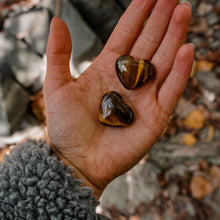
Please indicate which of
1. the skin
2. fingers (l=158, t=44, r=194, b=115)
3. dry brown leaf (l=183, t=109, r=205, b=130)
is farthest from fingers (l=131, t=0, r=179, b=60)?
dry brown leaf (l=183, t=109, r=205, b=130)

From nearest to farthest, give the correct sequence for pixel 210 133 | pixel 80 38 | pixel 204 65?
pixel 80 38 → pixel 210 133 → pixel 204 65

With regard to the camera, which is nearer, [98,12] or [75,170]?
[75,170]

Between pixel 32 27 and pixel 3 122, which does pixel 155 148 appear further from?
pixel 32 27

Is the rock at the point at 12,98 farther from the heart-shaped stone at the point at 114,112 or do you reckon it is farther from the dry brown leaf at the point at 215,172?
the dry brown leaf at the point at 215,172

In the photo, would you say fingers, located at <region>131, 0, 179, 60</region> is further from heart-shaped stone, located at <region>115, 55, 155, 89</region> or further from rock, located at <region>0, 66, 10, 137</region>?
rock, located at <region>0, 66, 10, 137</region>

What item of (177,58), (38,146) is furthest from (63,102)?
(177,58)

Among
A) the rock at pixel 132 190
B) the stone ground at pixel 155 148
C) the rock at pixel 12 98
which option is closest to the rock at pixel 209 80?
the stone ground at pixel 155 148

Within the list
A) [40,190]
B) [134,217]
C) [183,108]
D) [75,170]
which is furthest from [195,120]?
[40,190]
